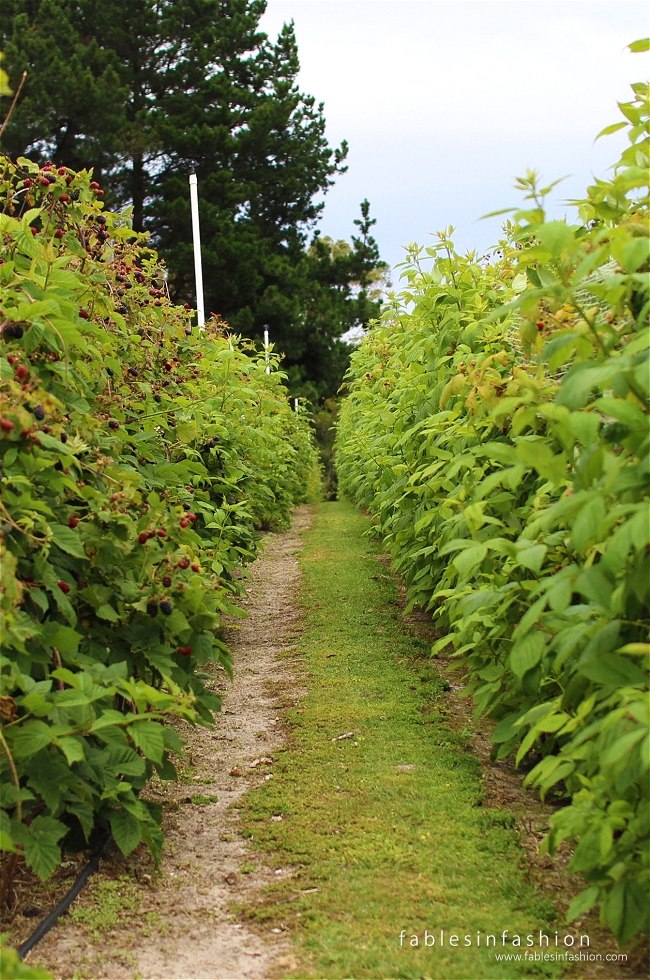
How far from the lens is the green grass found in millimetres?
2465

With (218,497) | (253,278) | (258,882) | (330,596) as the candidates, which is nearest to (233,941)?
(258,882)

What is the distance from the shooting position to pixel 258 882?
2.91m

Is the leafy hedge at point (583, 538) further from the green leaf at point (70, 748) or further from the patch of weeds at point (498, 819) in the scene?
the green leaf at point (70, 748)

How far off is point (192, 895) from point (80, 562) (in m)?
1.06

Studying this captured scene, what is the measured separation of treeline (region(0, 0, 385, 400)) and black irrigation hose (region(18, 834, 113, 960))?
16307 millimetres

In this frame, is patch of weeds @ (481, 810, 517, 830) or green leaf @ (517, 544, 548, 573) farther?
patch of weeds @ (481, 810, 517, 830)

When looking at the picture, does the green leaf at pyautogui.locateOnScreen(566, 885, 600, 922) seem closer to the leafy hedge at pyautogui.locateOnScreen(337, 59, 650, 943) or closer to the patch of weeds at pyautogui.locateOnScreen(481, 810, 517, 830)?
the leafy hedge at pyautogui.locateOnScreen(337, 59, 650, 943)

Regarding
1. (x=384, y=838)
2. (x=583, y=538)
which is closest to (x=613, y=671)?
(x=583, y=538)

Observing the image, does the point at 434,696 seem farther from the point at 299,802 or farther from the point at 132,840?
the point at 132,840

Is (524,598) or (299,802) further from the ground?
(524,598)

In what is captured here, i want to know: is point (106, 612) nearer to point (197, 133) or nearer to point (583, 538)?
point (583, 538)

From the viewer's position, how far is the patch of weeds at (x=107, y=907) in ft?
8.65

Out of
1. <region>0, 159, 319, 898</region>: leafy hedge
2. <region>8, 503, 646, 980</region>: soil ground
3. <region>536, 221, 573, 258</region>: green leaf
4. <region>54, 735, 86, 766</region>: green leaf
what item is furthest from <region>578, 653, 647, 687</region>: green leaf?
<region>54, 735, 86, 766</region>: green leaf

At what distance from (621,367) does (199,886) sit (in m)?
2.03
